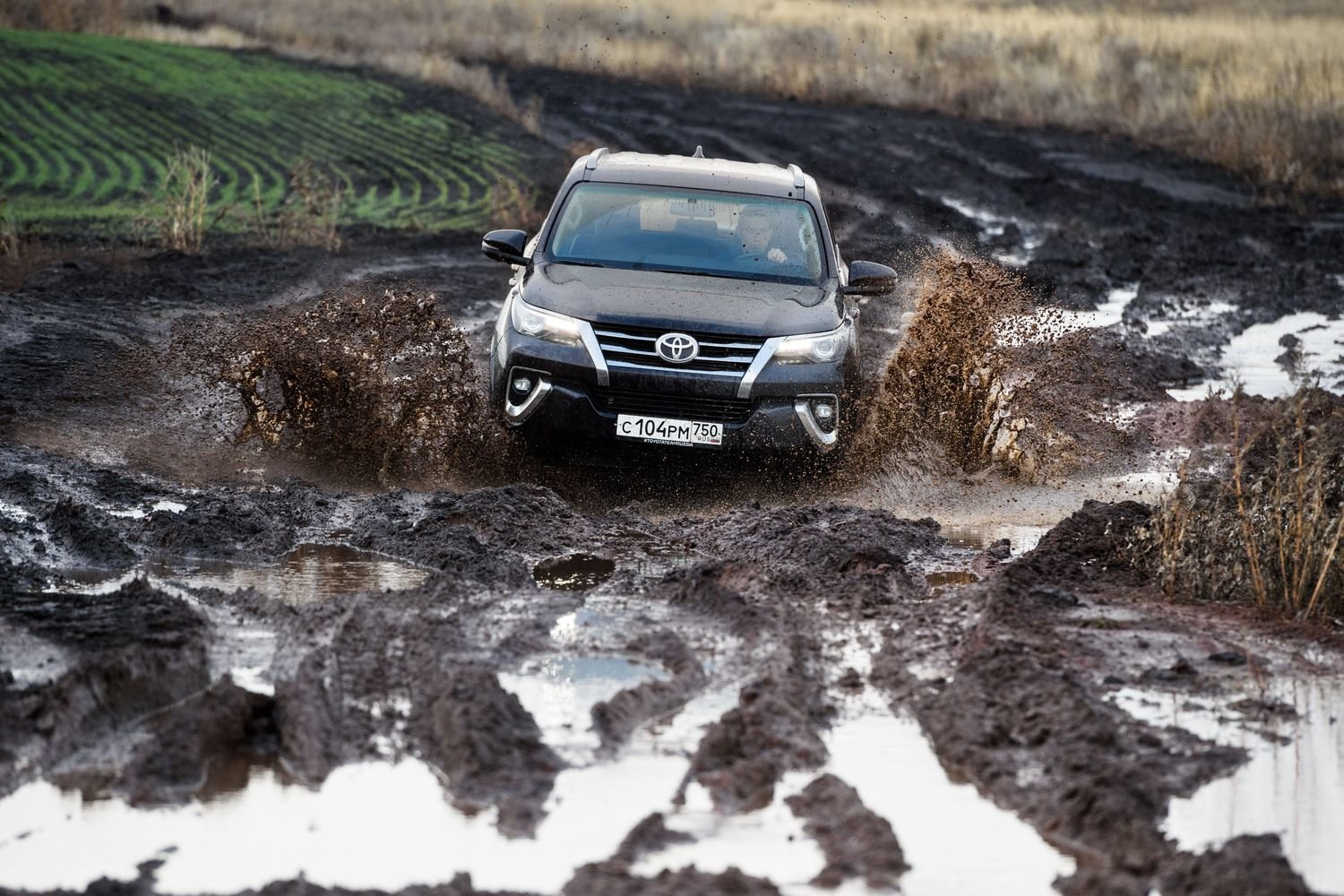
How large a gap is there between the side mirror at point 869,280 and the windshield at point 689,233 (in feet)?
0.69

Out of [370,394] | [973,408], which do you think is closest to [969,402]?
[973,408]

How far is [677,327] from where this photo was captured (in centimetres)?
956

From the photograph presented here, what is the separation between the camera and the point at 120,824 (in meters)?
5.23

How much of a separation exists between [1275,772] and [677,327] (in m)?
4.42

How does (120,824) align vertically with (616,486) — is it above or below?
above

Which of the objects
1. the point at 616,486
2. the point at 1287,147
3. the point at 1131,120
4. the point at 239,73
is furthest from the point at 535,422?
the point at 239,73

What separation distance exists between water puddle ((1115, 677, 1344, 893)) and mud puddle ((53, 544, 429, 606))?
333cm

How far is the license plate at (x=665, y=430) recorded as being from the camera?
955 cm

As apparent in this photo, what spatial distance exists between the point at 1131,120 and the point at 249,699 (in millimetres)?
31830

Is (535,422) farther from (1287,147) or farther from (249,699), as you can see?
(1287,147)

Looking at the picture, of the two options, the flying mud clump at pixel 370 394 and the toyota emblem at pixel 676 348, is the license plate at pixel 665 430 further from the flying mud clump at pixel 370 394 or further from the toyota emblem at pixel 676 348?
the flying mud clump at pixel 370 394

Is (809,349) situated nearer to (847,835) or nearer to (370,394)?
(370,394)

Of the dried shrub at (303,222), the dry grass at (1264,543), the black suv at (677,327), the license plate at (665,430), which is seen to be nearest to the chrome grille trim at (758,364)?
the black suv at (677,327)

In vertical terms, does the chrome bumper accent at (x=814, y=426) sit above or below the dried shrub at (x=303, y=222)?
above
